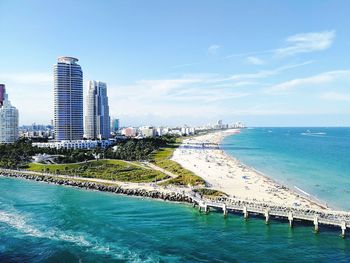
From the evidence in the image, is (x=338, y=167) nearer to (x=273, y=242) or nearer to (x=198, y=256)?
(x=273, y=242)

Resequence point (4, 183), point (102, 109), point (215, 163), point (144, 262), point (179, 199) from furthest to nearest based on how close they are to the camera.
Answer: point (102, 109) < point (215, 163) < point (4, 183) < point (179, 199) < point (144, 262)

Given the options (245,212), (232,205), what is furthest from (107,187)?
(245,212)

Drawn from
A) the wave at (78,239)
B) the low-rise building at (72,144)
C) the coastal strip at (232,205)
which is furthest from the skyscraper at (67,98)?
the wave at (78,239)

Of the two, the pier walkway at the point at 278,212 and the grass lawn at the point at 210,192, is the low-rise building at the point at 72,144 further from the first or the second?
the pier walkway at the point at 278,212

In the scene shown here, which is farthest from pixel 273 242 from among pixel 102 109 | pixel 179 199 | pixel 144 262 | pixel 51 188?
pixel 102 109

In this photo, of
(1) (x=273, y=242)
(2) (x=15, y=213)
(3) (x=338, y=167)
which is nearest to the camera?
(1) (x=273, y=242)

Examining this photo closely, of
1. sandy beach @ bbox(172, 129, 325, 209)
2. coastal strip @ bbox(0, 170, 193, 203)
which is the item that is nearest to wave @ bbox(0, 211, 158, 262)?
coastal strip @ bbox(0, 170, 193, 203)

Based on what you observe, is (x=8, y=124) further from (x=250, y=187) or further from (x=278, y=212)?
(x=278, y=212)
